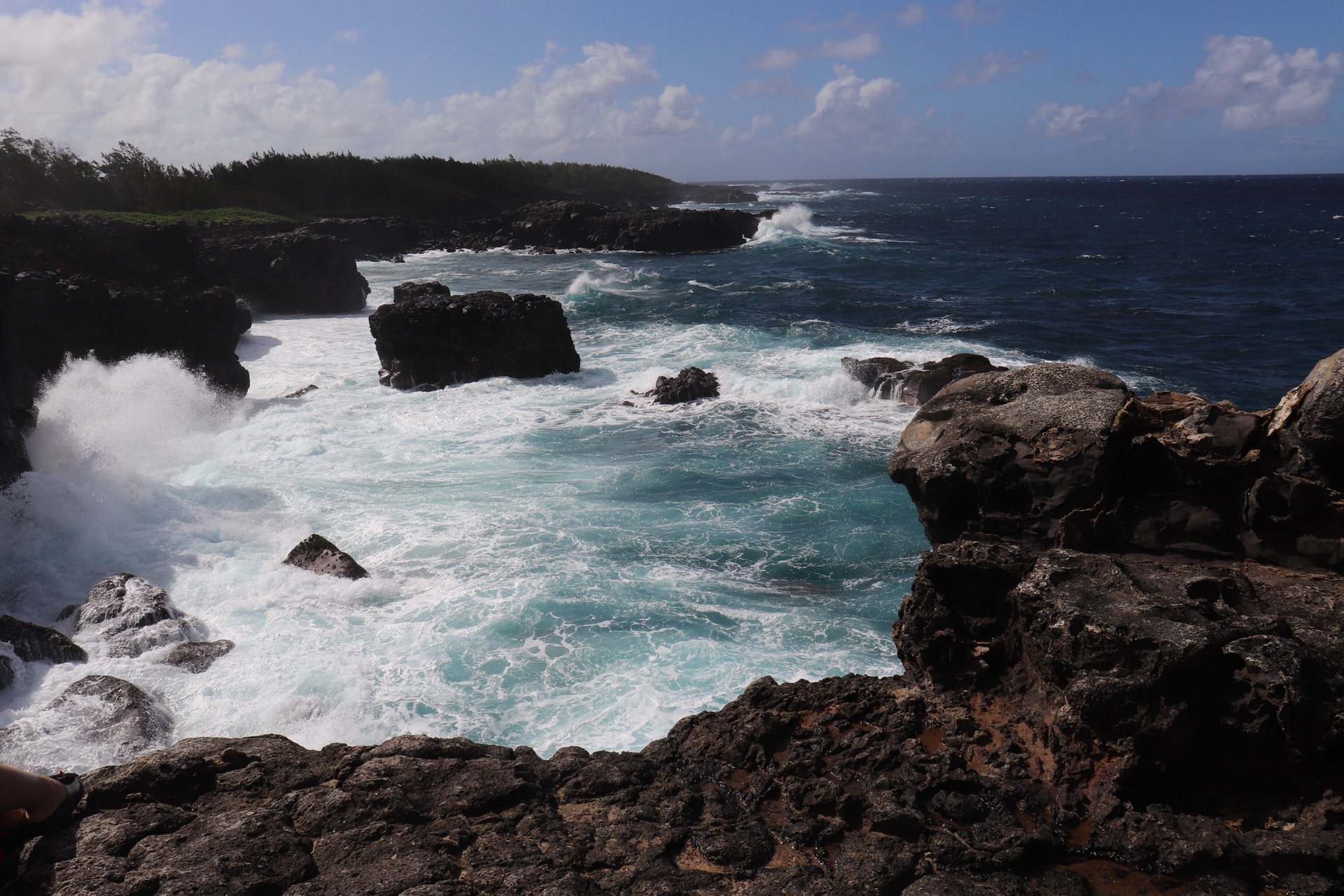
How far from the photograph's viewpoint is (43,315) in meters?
19.2

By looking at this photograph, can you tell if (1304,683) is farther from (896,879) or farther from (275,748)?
(275,748)

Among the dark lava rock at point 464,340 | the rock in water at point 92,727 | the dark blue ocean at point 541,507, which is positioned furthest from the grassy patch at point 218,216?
the rock in water at point 92,727

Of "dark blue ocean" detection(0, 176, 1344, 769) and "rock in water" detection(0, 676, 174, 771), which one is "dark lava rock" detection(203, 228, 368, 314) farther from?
"rock in water" detection(0, 676, 174, 771)

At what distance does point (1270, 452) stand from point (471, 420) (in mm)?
15586

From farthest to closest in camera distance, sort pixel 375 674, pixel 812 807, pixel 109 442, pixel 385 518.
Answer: pixel 109 442, pixel 385 518, pixel 375 674, pixel 812 807

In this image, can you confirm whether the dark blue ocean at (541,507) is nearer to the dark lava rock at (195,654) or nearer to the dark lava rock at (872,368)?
the dark lava rock at (195,654)

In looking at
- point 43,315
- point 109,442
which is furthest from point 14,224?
point 109,442

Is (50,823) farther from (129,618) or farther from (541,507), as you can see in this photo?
(541,507)

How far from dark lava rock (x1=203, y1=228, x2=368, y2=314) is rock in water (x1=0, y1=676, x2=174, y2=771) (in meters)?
27.2

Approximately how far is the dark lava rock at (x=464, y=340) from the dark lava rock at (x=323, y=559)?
437 inches

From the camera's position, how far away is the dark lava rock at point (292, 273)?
3194 cm

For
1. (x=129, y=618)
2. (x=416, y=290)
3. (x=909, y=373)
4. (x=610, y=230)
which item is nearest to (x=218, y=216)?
(x=610, y=230)

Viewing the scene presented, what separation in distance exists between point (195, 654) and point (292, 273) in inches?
1048

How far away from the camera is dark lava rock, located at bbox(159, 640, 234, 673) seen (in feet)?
28.7
